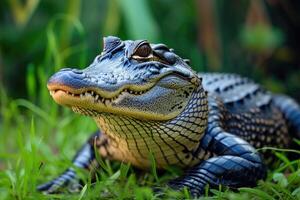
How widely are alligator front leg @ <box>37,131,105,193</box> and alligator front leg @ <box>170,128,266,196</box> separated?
0.66m

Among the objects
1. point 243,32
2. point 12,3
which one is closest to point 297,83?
point 243,32

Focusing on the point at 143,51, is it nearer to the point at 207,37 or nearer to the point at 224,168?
the point at 224,168

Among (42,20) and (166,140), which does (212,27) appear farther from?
(166,140)

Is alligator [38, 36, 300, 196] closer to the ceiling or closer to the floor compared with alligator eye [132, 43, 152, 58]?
closer to the floor

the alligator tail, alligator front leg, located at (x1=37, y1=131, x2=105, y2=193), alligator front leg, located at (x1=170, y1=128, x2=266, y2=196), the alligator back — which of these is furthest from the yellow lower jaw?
the alligator tail

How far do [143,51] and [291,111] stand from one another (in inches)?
59.7

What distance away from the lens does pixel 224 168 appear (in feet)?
9.10

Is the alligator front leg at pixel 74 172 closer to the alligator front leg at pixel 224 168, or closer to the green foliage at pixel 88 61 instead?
the green foliage at pixel 88 61

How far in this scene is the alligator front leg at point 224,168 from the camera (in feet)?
8.94

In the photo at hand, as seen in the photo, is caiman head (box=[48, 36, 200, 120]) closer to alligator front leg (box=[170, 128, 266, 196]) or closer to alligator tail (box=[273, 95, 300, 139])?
alligator front leg (box=[170, 128, 266, 196])

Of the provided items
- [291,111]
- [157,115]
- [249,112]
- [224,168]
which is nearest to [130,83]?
[157,115]

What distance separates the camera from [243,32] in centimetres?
721

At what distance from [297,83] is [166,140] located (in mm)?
A: 4238

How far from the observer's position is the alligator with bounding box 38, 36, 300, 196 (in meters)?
2.46
